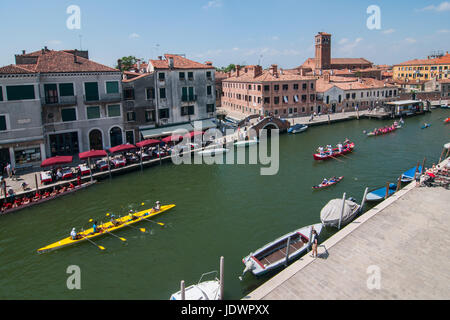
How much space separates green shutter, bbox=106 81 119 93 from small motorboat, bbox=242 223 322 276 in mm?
29603

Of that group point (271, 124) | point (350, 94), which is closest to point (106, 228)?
point (271, 124)

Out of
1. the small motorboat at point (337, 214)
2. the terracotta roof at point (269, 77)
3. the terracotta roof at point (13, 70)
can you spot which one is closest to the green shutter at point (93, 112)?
the terracotta roof at point (13, 70)

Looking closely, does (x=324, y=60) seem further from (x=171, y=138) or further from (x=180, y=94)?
(x=171, y=138)

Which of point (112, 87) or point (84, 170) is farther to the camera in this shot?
point (112, 87)

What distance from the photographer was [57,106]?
1496 inches

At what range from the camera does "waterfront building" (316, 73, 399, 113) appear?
238 feet

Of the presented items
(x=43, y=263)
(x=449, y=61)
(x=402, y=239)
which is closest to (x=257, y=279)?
(x=402, y=239)

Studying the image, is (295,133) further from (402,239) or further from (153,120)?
(402,239)

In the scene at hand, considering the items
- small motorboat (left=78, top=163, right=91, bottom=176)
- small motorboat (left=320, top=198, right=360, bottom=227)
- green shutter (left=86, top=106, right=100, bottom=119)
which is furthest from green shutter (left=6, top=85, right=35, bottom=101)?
small motorboat (left=320, top=198, right=360, bottom=227)

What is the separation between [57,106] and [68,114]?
4.68ft

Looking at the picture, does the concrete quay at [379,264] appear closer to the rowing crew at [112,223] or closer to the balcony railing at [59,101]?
the rowing crew at [112,223]

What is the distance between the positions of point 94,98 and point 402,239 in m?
34.8

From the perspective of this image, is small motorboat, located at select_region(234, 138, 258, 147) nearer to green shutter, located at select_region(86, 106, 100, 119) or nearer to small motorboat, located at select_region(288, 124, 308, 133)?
small motorboat, located at select_region(288, 124, 308, 133)

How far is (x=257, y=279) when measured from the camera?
18.5m
